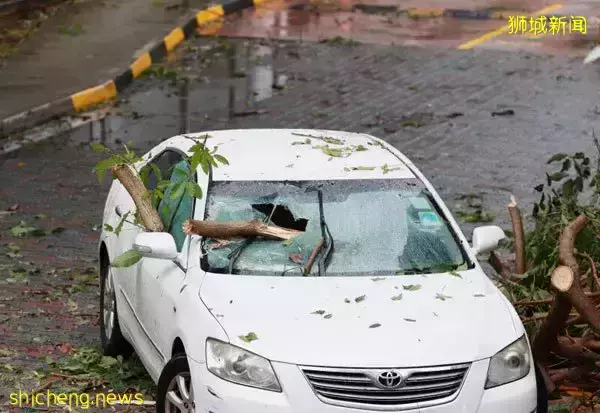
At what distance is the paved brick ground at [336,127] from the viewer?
30.2 feet

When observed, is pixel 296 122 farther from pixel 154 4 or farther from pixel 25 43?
pixel 154 4

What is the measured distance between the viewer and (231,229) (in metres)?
6.67

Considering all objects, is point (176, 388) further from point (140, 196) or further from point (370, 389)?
point (140, 196)

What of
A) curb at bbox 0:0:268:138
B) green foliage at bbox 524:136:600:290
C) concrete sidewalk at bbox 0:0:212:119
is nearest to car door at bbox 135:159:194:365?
green foliage at bbox 524:136:600:290

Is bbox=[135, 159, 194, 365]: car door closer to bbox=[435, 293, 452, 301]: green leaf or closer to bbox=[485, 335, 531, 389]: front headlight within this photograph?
bbox=[435, 293, 452, 301]: green leaf

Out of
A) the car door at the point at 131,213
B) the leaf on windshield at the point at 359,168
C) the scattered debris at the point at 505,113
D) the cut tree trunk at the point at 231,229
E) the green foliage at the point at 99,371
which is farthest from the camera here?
the scattered debris at the point at 505,113

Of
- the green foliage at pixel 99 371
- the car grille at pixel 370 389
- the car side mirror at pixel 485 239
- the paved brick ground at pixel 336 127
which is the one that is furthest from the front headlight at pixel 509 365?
the paved brick ground at pixel 336 127

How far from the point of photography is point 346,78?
55.0 ft

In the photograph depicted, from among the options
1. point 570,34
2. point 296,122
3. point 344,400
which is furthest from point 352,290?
point 570,34

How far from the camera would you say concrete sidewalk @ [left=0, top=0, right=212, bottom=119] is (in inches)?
611

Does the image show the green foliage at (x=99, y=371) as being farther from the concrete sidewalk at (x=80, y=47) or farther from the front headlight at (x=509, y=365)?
the concrete sidewalk at (x=80, y=47)

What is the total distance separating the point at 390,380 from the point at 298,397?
426mm

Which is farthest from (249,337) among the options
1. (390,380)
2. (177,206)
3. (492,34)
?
(492,34)

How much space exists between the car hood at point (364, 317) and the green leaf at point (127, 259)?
0.73 meters
